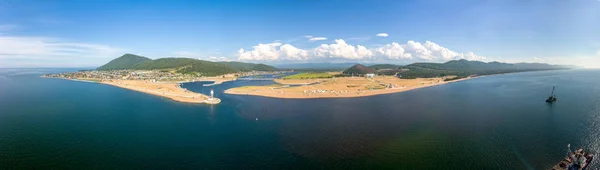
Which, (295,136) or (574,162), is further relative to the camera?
(295,136)

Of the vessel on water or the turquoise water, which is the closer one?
the vessel on water

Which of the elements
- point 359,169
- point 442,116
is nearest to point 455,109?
point 442,116

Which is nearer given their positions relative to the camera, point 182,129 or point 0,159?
point 0,159

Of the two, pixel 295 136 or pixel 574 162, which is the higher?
pixel 574 162

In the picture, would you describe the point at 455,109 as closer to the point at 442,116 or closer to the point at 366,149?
the point at 442,116

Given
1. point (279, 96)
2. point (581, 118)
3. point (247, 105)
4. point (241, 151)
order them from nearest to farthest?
point (241, 151), point (581, 118), point (247, 105), point (279, 96)

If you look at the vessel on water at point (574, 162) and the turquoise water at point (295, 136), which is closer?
the vessel on water at point (574, 162)

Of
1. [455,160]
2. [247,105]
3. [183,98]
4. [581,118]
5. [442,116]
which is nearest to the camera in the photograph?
[455,160]
